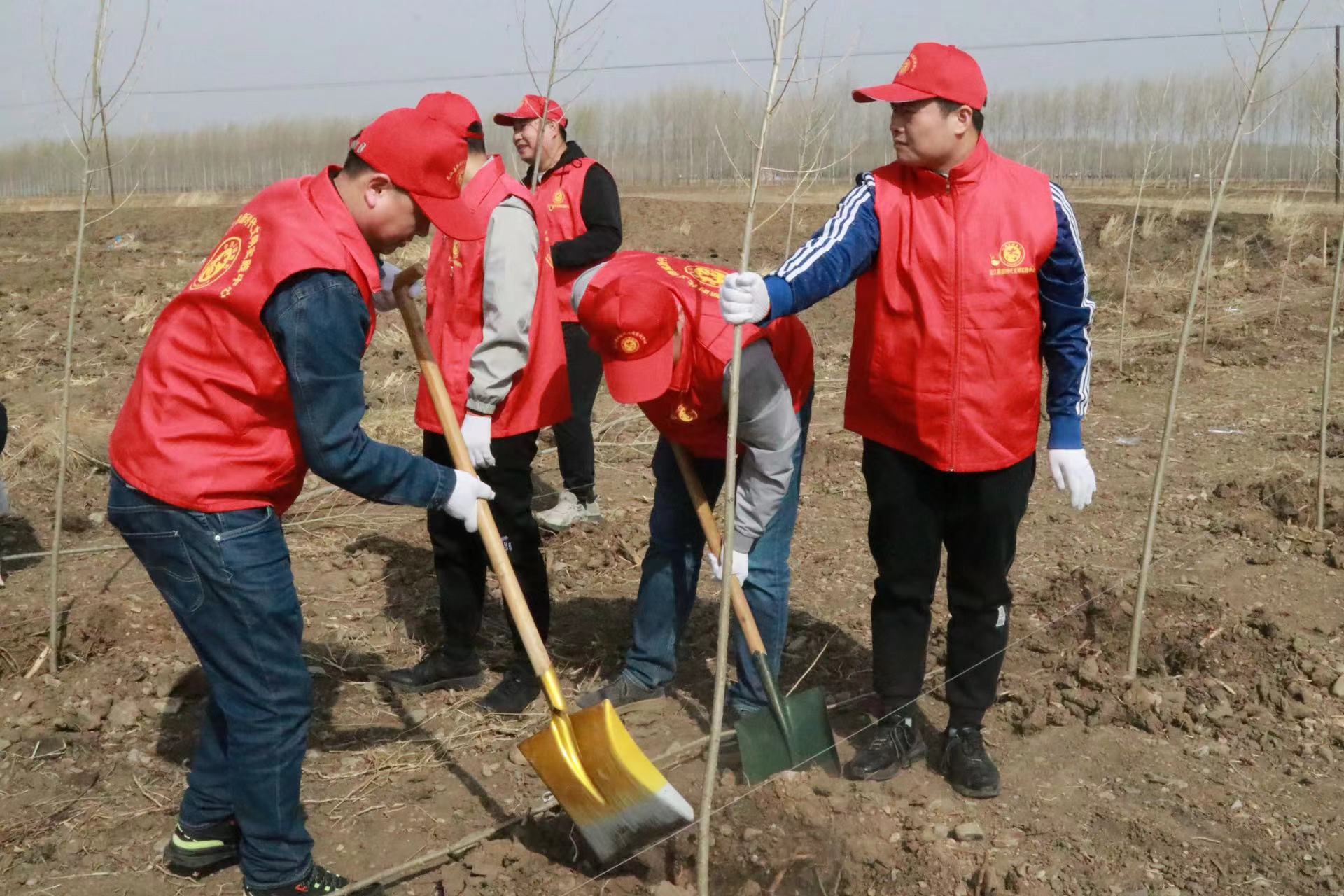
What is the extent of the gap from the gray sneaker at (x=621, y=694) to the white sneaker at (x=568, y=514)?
5.33 feet

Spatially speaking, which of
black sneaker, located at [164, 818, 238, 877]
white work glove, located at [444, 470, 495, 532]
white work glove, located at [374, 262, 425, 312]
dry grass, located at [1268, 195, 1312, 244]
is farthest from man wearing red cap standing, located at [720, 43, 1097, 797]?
dry grass, located at [1268, 195, 1312, 244]

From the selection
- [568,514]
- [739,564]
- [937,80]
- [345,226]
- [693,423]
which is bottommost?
[568,514]

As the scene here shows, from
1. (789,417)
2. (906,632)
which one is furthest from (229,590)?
(906,632)


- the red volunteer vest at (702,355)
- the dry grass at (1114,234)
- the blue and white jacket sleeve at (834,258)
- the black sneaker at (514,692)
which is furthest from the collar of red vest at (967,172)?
the dry grass at (1114,234)

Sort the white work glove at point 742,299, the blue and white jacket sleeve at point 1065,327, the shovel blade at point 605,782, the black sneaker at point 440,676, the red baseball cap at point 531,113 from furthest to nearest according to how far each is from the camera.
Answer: the red baseball cap at point 531,113 < the black sneaker at point 440,676 < the blue and white jacket sleeve at point 1065,327 < the shovel blade at point 605,782 < the white work glove at point 742,299

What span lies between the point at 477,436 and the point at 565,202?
188 cm

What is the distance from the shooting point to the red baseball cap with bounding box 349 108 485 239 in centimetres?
226

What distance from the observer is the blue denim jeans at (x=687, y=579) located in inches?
128

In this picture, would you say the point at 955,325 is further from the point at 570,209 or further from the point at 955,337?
the point at 570,209

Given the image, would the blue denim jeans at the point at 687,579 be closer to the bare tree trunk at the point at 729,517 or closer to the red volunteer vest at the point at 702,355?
the red volunteer vest at the point at 702,355

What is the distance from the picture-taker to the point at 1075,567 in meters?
4.69

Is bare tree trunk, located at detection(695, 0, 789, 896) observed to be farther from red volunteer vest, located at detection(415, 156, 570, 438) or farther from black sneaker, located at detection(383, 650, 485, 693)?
black sneaker, located at detection(383, 650, 485, 693)

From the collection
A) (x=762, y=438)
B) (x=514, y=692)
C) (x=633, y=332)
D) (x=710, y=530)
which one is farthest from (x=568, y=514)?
(x=633, y=332)

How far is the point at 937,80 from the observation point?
8.80 ft
